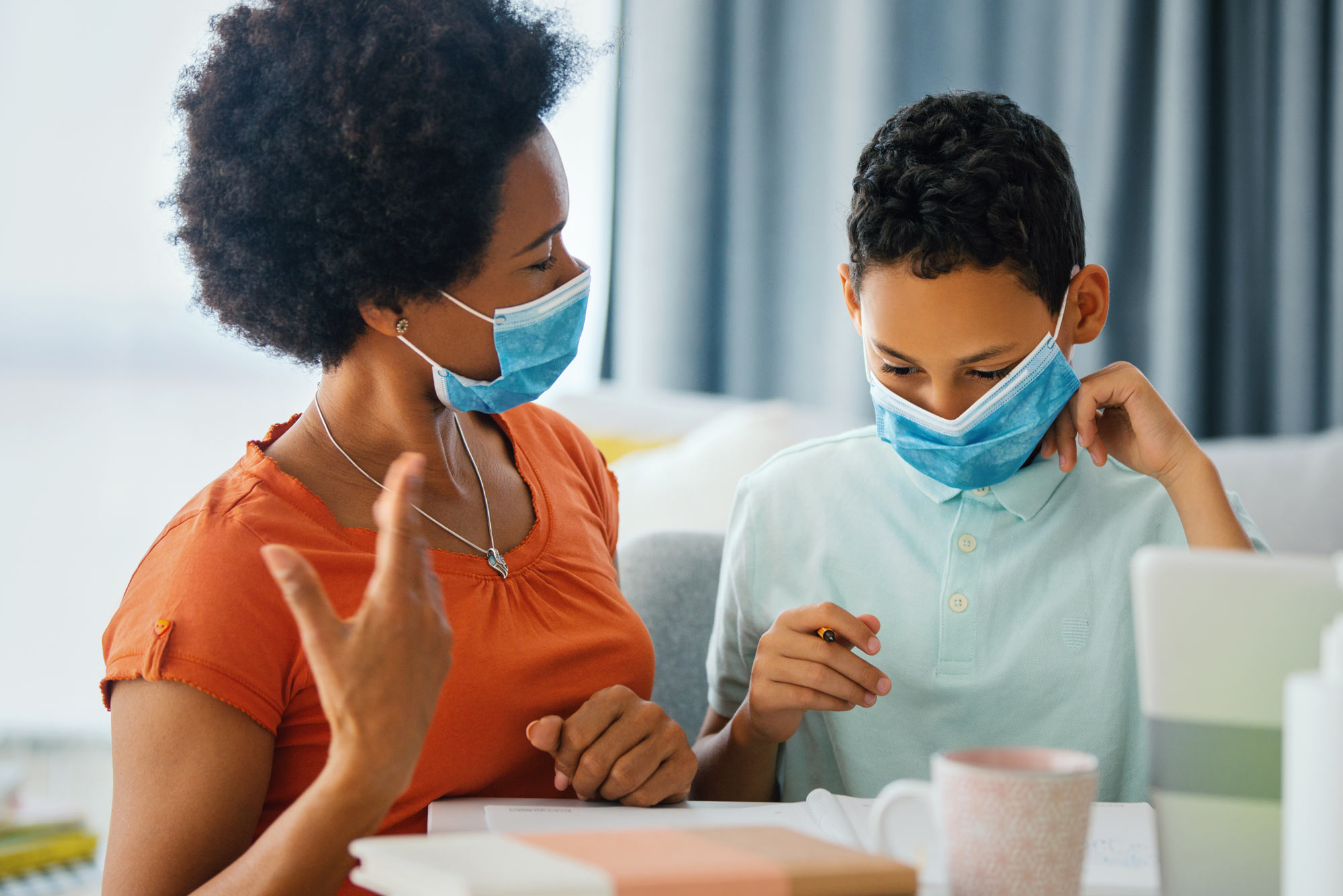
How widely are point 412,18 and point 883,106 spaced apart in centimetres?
173

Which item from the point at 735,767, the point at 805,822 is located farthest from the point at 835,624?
the point at 735,767

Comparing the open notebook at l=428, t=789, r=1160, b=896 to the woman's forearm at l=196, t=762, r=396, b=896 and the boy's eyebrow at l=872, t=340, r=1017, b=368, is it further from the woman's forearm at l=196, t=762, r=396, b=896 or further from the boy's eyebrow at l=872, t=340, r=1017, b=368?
the boy's eyebrow at l=872, t=340, r=1017, b=368

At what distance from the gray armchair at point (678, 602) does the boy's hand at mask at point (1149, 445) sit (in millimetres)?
493

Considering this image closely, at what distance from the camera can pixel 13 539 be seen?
→ 7.73ft

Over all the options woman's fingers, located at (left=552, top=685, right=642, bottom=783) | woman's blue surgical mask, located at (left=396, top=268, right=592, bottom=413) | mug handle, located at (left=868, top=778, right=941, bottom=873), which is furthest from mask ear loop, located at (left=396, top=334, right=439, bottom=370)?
mug handle, located at (left=868, top=778, right=941, bottom=873)

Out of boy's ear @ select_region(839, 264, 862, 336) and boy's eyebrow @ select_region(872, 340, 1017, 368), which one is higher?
boy's ear @ select_region(839, 264, 862, 336)

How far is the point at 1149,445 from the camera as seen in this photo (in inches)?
38.3

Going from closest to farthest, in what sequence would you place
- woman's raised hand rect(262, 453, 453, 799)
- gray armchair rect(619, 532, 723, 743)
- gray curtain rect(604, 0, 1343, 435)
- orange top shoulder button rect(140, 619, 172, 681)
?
1. woman's raised hand rect(262, 453, 453, 799)
2. orange top shoulder button rect(140, 619, 172, 681)
3. gray armchair rect(619, 532, 723, 743)
4. gray curtain rect(604, 0, 1343, 435)

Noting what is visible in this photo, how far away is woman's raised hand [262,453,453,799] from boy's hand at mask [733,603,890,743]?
36cm

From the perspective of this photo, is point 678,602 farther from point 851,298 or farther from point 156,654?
point 156,654

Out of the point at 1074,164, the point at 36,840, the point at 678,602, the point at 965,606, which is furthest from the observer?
the point at 1074,164

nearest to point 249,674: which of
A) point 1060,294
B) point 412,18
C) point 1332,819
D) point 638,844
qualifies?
point 638,844

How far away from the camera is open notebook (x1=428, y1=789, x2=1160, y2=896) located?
0.64 meters

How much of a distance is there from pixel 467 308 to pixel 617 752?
397 millimetres
